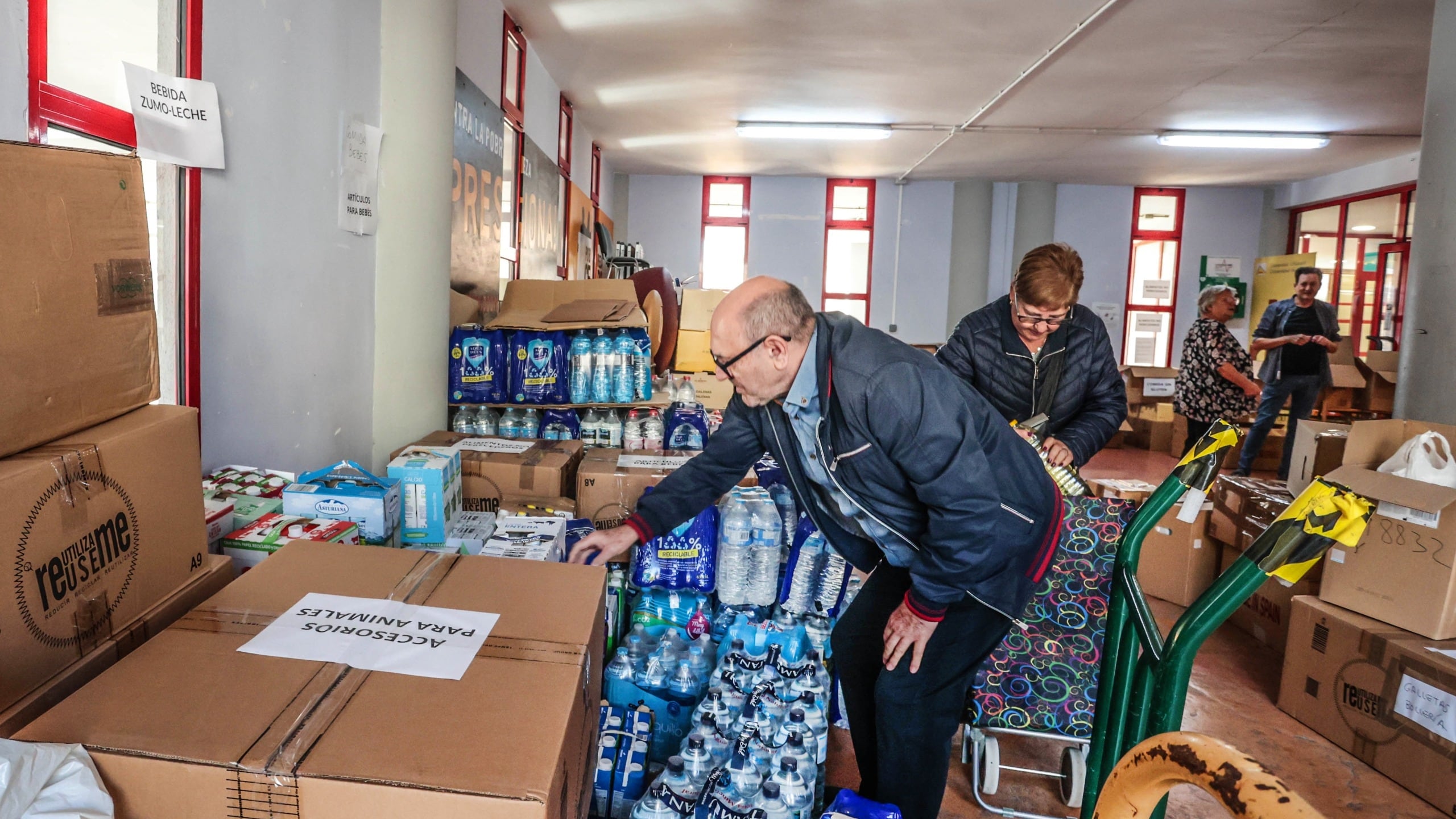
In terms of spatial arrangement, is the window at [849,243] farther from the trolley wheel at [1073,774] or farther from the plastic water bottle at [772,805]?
the plastic water bottle at [772,805]

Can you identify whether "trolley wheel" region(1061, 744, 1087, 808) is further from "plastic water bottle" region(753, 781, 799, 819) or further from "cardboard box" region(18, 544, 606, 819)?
"cardboard box" region(18, 544, 606, 819)

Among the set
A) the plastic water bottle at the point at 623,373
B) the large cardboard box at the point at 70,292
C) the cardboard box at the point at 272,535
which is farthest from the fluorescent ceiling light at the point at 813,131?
the large cardboard box at the point at 70,292

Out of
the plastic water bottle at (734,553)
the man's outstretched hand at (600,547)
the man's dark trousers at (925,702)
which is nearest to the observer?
the man's dark trousers at (925,702)

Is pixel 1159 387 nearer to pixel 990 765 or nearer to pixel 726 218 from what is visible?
pixel 726 218


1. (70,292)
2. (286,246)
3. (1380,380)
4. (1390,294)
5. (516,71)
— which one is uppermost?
(516,71)

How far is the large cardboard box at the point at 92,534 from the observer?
2.96 feet

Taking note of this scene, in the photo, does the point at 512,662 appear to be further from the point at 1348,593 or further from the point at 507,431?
the point at 1348,593

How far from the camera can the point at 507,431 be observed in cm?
339

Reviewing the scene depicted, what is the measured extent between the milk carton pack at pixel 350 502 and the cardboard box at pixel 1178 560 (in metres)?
3.42

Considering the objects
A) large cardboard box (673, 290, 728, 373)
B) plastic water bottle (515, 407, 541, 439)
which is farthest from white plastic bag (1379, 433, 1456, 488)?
large cardboard box (673, 290, 728, 373)

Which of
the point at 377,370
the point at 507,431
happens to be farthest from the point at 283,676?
the point at 507,431

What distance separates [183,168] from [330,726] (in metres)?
1.56

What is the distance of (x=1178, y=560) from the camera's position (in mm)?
3826

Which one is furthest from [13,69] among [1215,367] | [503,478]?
[1215,367]
